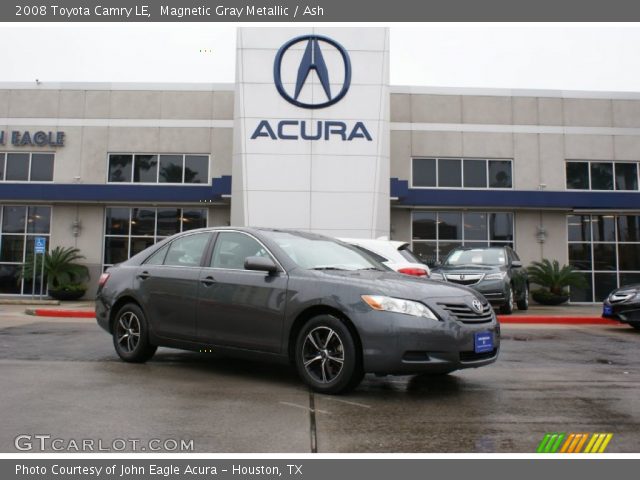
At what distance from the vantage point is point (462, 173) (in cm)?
2167

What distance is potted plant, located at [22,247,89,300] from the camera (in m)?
19.9

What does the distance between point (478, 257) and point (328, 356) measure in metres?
10.1

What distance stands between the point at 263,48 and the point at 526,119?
10.4 metres

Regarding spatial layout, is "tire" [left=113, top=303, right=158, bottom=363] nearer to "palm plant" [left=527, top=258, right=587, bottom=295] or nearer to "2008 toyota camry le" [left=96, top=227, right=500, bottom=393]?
"2008 toyota camry le" [left=96, top=227, right=500, bottom=393]

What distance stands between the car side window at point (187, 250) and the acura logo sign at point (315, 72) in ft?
43.8

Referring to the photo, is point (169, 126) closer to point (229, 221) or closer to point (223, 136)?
point (223, 136)

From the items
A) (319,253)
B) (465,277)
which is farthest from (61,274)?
(319,253)

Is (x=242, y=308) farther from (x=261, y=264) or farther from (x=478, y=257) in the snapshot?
(x=478, y=257)

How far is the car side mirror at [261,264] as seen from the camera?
5.34 m

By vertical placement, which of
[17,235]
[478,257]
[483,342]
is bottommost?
[483,342]

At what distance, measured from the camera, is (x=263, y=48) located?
62.8 ft

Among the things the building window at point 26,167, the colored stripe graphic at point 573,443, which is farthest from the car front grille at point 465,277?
the building window at point 26,167

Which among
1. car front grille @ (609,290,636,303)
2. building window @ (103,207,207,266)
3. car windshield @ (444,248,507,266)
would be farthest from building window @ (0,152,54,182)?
car front grille @ (609,290,636,303)

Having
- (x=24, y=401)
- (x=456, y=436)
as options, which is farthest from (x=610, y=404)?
(x=24, y=401)
